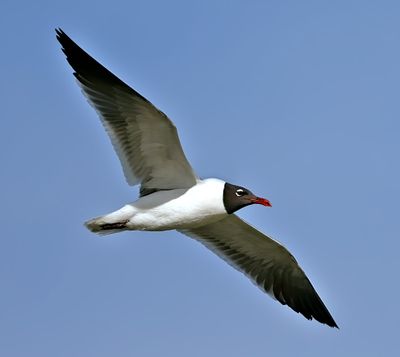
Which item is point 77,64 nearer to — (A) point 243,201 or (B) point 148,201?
(B) point 148,201

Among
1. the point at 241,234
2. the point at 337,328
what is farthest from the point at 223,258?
the point at 337,328

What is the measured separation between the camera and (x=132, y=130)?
14.5 metres

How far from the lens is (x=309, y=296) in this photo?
16.8 metres

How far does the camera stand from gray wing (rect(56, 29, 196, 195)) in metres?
14.2

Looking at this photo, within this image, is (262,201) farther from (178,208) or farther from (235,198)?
(178,208)

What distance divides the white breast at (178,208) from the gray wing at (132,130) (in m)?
0.26

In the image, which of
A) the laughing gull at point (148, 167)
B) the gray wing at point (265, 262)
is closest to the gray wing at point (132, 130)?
the laughing gull at point (148, 167)

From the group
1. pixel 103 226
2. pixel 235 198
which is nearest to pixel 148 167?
pixel 103 226

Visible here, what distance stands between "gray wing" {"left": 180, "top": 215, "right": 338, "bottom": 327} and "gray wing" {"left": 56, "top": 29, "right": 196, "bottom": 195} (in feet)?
5.60

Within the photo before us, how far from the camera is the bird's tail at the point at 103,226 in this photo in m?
14.3

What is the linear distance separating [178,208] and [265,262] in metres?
2.80

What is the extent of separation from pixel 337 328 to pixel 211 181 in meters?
3.89

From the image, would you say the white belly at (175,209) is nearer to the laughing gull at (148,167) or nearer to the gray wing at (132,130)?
the laughing gull at (148,167)

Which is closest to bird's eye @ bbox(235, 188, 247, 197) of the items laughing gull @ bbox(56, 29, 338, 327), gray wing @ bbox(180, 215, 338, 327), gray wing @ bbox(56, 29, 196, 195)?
laughing gull @ bbox(56, 29, 338, 327)
